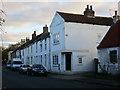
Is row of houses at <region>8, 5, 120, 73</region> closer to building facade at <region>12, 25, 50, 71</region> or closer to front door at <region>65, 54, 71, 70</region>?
front door at <region>65, 54, 71, 70</region>

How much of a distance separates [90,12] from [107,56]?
37.8ft

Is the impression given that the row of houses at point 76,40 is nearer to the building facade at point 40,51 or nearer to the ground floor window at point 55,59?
the ground floor window at point 55,59

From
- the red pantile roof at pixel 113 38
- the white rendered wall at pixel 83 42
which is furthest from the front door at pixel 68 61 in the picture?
the red pantile roof at pixel 113 38

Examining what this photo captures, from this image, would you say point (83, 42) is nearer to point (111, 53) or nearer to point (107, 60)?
point (107, 60)

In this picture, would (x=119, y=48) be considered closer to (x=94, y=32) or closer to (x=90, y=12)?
(x=94, y=32)

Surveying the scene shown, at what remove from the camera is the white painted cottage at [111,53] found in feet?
88.8

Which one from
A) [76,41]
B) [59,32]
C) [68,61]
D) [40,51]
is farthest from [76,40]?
[40,51]

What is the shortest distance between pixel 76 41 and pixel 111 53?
7593 millimetres

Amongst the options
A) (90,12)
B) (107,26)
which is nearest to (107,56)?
(107,26)

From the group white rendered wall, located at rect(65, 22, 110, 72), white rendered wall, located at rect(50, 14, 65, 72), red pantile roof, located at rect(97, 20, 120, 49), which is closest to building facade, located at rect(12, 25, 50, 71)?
white rendered wall, located at rect(50, 14, 65, 72)

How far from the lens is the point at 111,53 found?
92.4 ft

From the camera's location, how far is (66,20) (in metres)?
34.0

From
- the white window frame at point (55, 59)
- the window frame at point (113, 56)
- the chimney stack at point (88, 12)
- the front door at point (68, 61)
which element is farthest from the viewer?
the chimney stack at point (88, 12)

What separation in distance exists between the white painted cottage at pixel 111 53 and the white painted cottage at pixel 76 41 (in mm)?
4962
